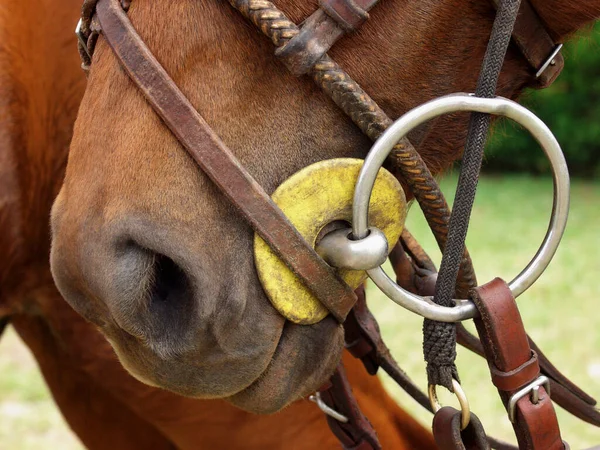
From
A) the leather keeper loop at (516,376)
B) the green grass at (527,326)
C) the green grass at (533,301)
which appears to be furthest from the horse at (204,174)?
the green grass at (527,326)

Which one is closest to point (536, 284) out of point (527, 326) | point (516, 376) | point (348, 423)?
point (527, 326)

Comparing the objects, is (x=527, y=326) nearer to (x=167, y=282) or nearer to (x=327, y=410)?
(x=327, y=410)

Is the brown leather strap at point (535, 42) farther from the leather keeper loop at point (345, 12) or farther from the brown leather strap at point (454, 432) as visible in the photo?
the brown leather strap at point (454, 432)

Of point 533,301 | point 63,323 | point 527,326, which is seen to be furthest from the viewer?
point 533,301

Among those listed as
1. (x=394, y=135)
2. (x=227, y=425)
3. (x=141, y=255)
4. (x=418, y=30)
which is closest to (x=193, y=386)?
(x=141, y=255)

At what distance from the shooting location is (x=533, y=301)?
4785mm

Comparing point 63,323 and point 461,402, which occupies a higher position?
point 461,402

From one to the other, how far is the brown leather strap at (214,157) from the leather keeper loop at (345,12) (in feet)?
0.67

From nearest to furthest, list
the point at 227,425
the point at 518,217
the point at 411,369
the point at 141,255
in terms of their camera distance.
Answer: the point at 141,255 < the point at 227,425 < the point at 411,369 < the point at 518,217

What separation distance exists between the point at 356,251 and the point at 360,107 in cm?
18

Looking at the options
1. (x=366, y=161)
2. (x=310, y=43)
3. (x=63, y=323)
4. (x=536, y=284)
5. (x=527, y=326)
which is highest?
(x=310, y=43)

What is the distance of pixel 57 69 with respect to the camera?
5.09 feet

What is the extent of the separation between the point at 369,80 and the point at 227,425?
0.98 m

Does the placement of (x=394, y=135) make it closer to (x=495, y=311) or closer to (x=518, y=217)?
(x=495, y=311)
